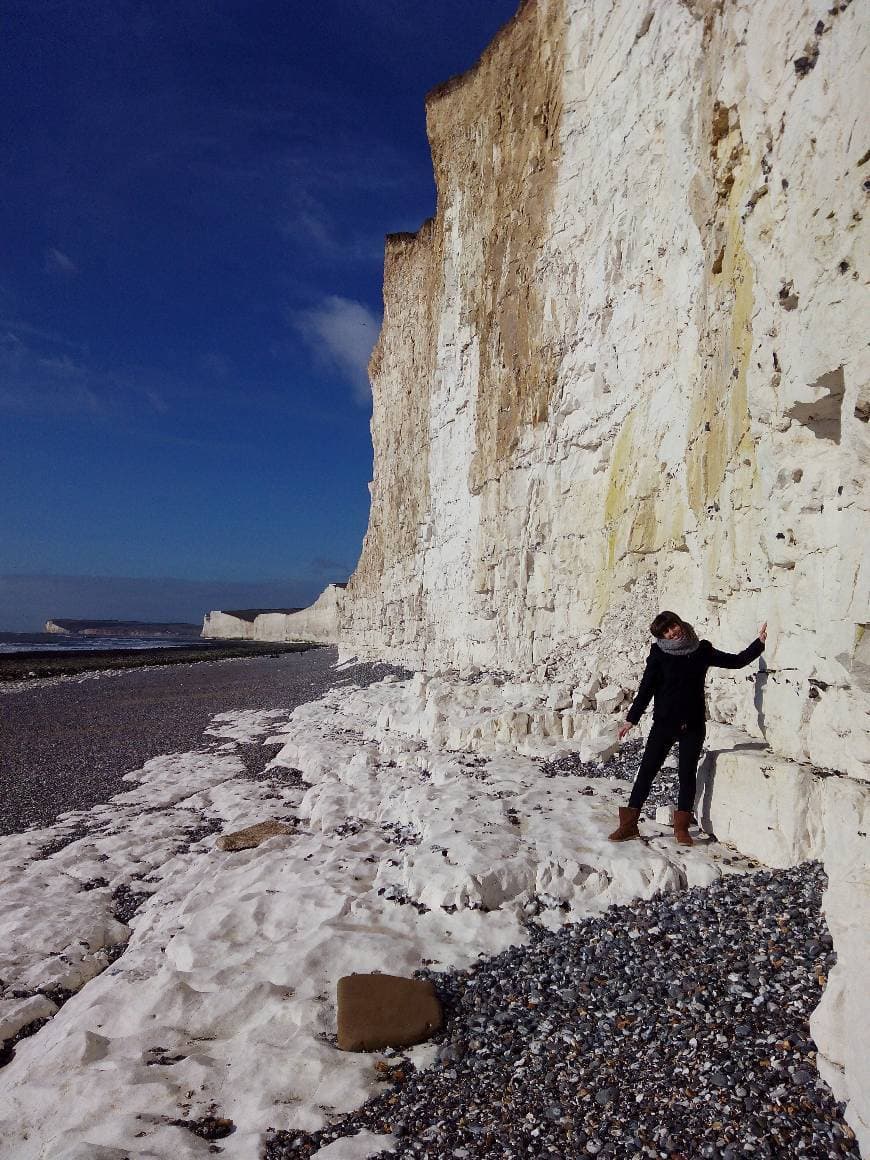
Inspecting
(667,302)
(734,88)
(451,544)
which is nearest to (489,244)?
(451,544)

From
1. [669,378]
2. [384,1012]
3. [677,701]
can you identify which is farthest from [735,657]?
[669,378]

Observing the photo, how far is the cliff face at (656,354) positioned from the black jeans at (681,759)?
72 cm

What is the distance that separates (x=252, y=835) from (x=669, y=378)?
27.9 feet

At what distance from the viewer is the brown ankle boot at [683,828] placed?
15.8ft

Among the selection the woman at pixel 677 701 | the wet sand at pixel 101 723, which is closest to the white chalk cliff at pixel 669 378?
the woman at pixel 677 701

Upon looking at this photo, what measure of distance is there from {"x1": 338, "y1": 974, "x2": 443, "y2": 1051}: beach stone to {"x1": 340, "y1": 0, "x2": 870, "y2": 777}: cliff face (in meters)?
2.99

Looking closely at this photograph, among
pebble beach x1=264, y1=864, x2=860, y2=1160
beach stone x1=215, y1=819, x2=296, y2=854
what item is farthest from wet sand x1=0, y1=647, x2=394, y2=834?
pebble beach x1=264, y1=864, x2=860, y2=1160

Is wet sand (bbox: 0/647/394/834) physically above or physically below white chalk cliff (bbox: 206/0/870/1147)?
below

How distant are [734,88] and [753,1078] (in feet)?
29.2

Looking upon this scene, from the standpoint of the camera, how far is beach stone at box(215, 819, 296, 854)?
6379mm

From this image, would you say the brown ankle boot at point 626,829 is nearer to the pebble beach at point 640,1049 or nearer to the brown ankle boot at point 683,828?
the brown ankle boot at point 683,828

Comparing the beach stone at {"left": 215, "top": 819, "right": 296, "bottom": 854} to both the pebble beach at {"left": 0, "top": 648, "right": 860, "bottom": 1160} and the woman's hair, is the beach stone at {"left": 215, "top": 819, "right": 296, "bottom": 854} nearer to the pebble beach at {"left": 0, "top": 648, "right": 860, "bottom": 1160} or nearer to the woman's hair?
the pebble beach at {"left": 0, "top": 648, "right": 860, "bottom": 1160}

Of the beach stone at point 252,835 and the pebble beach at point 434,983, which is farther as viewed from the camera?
the beach stone at point 252,835

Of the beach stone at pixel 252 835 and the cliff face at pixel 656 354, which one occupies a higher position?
the cliff face at pixel 656 354
